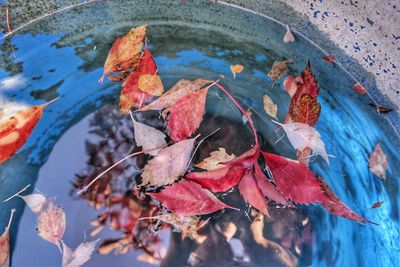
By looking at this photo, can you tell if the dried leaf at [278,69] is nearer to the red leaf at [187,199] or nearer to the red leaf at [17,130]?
the red leaf at [187,199]

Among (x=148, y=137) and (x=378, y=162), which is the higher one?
(x=378, y=162)

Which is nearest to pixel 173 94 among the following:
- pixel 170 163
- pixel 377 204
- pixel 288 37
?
pixel 170 163

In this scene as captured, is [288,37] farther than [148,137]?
No

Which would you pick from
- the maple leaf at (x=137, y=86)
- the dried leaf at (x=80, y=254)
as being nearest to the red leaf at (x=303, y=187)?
the maple leaf at (x=137, y=86)

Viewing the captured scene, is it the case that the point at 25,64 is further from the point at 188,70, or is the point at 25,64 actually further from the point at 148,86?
the point at 188,70

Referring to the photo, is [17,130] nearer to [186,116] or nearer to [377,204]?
[186,116]
